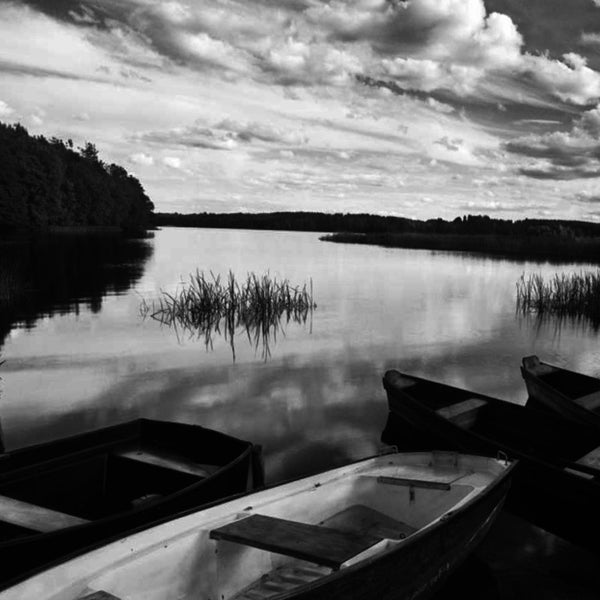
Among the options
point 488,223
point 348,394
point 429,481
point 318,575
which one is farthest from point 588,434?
point 488,223

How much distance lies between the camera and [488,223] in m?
69.9

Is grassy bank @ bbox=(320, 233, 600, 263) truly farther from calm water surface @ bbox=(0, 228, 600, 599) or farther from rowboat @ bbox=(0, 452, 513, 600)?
rowboat @ bbox=(0, 452, 513, 600)

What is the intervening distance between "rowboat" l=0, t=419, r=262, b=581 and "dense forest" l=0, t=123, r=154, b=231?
6702 cm

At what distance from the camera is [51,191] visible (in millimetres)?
76750

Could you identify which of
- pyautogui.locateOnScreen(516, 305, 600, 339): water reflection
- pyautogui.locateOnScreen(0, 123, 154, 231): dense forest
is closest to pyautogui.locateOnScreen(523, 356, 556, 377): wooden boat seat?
pyautogui.locateOnScreen(516, 305, 600, 339): water reflection

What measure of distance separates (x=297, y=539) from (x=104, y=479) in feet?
12.2

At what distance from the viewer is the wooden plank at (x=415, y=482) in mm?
5887

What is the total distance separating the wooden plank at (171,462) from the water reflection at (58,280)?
13.1 metres

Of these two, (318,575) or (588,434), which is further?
(588,434)

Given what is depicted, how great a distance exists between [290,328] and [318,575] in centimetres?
1556

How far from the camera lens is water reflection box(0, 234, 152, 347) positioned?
24609 millimetres

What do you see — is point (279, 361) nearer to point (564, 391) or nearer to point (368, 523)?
point (564, 391)

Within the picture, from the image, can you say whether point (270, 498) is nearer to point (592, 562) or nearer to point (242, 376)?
point (592, 562)

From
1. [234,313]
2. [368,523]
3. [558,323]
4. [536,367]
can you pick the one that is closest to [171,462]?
[368,523]
